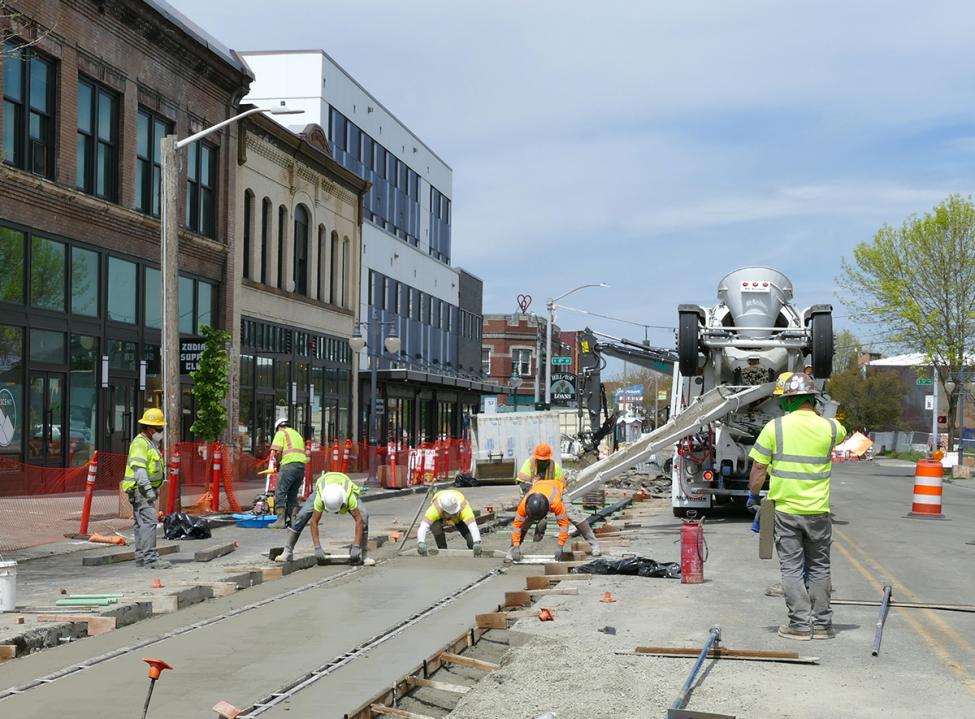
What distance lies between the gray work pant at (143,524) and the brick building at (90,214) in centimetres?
654

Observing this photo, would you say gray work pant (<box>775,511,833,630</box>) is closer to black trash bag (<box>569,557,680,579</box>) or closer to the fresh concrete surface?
the fresh concrete surface

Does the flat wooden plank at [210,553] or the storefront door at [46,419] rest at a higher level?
the storefront door at [46,419]

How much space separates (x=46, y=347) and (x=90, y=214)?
3.40m

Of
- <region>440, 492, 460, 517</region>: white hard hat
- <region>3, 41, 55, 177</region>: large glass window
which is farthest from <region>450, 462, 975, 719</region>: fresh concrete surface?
<region>3, 41, 55, 177</region>: large glass window

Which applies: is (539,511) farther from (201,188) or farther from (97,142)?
(201,188)

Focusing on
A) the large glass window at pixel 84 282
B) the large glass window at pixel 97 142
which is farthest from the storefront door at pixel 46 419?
the large glass window at pixel 97 142

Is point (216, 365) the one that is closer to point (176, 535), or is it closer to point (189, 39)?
point (176, 535)

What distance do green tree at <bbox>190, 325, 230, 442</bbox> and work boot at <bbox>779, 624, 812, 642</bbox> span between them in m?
18.9

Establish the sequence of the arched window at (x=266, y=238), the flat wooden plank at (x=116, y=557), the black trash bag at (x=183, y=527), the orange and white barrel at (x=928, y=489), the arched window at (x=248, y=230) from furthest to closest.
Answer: the arched window at (x=266, y=238), the arched window at (x=248, y=230), the orange and white barrel at (x=928, y=489), the black trash bag at (x=183, y=527), the flat wooden plank at (x=116, y=557)

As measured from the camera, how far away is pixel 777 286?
2325 cm

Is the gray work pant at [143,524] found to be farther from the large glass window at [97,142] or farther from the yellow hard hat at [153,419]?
the large glass window at [97,142]

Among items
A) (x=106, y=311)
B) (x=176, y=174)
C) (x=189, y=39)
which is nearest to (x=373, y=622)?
(x=176, y=174)

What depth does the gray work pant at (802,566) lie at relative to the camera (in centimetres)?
1041

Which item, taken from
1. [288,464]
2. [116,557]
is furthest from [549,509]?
[288,464]
